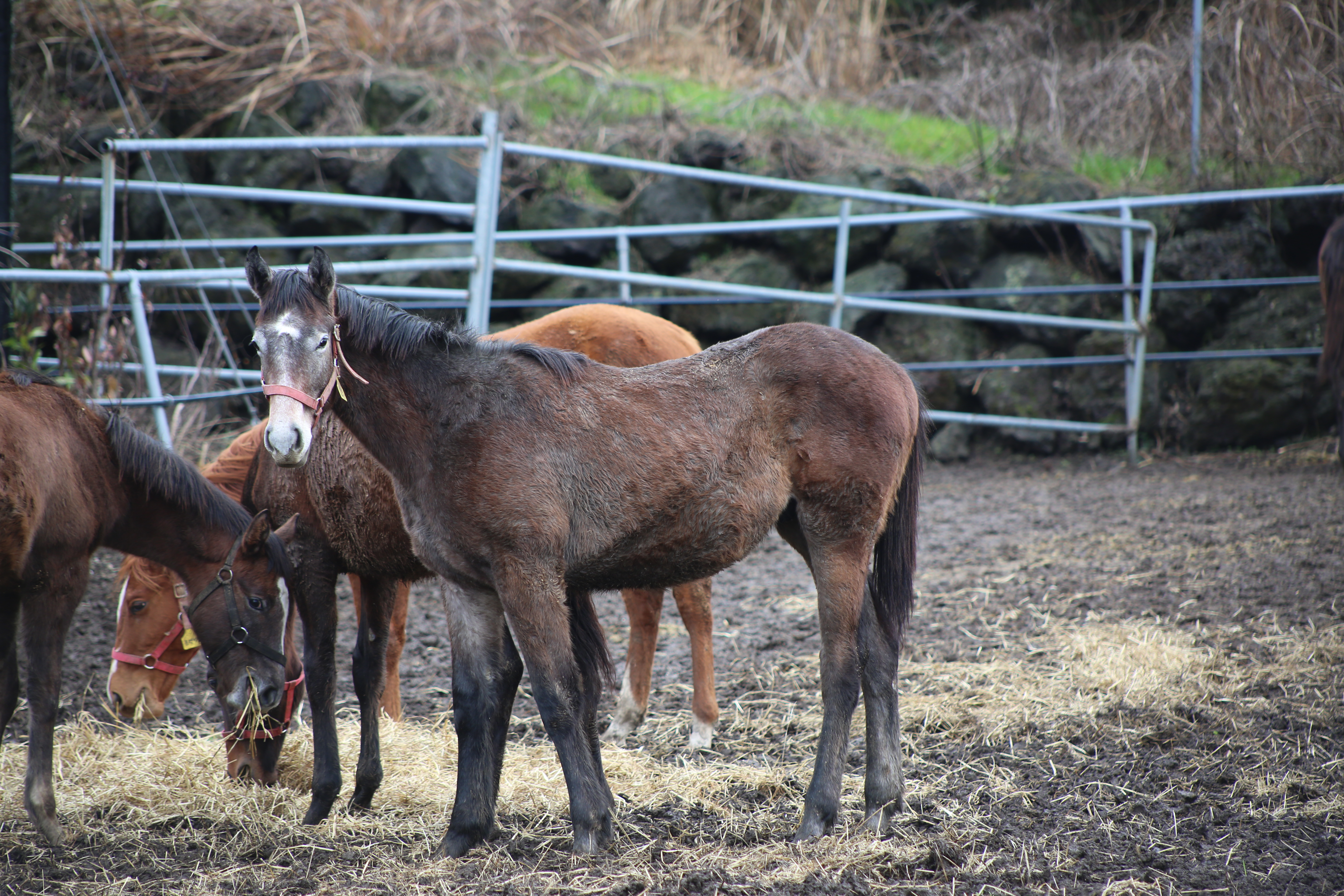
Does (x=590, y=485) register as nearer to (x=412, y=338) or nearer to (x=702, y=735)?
(x=412, y=338)

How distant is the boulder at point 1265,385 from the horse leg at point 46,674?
324 inches

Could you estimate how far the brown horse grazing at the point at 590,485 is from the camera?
280 cm

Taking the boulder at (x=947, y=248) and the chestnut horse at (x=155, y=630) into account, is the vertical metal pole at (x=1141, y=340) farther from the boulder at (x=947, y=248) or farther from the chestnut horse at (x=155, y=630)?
the chestnut horse at (x=155, y=630)

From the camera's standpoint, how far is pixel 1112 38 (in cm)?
1210

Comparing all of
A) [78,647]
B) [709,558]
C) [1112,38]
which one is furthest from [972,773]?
[1112,38]

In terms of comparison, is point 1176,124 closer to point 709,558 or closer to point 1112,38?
point 1112,38

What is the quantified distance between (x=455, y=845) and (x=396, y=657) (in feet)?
4.77

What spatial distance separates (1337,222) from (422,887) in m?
6.36

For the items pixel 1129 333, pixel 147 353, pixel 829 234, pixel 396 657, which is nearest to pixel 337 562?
pixel 396 657

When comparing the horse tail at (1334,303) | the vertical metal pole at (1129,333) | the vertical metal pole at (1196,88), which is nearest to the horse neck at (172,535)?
the horse tail at (1334,303)

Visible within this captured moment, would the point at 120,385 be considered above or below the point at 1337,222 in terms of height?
below

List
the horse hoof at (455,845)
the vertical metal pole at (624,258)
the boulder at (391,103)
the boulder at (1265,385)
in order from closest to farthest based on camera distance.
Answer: the horse hoof at (455,845) → the vertical metal pole at (624,258) → the boulder at (1265,385) → the boulder at (391,103)

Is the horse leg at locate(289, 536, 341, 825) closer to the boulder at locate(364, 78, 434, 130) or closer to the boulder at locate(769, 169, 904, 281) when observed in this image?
the boulder at locate(769, 169, 904, 281)

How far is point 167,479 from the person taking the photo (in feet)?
11.4
